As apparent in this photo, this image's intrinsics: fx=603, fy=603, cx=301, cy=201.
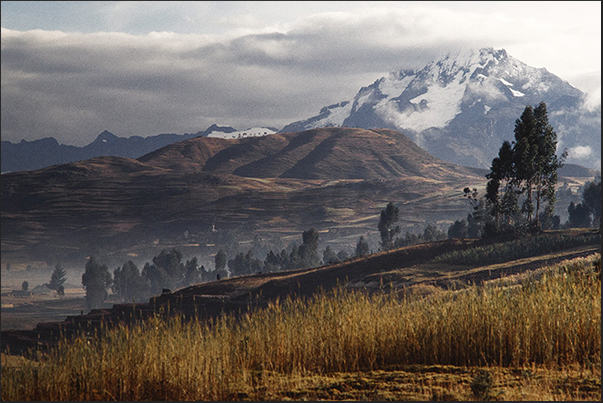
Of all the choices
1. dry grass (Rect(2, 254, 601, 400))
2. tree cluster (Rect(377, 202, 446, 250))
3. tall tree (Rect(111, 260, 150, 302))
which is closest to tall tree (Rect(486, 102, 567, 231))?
tree cluster (Rect(377, 202, 446, 250))

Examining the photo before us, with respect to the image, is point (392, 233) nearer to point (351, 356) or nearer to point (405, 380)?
point (351, 356)

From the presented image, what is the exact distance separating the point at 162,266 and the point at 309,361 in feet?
539

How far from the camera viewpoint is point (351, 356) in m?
10.0

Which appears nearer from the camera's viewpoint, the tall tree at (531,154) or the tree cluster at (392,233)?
the tall tree at (531,154)

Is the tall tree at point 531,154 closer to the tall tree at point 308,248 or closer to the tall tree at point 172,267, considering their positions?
the tall tree at point 308,248

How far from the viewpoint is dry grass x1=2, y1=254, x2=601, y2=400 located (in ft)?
28.9

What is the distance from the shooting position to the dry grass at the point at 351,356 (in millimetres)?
8805

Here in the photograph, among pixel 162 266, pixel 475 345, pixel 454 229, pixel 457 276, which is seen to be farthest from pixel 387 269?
pixel 162 266

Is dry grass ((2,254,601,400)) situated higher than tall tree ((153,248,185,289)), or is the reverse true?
dry grass ((2,254,601,400))

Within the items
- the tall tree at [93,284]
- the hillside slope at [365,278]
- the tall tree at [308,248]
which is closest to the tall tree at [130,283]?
the tall tree at [93,284]

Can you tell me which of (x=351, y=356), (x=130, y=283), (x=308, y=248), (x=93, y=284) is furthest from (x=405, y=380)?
(x=93, y=284)

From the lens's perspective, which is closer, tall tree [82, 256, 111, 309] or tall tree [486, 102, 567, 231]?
tall tree [486, 102, 567, 231]

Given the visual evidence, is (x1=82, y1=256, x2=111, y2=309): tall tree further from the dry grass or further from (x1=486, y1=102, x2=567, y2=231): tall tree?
the dry grass

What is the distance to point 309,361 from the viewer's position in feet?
33.0
